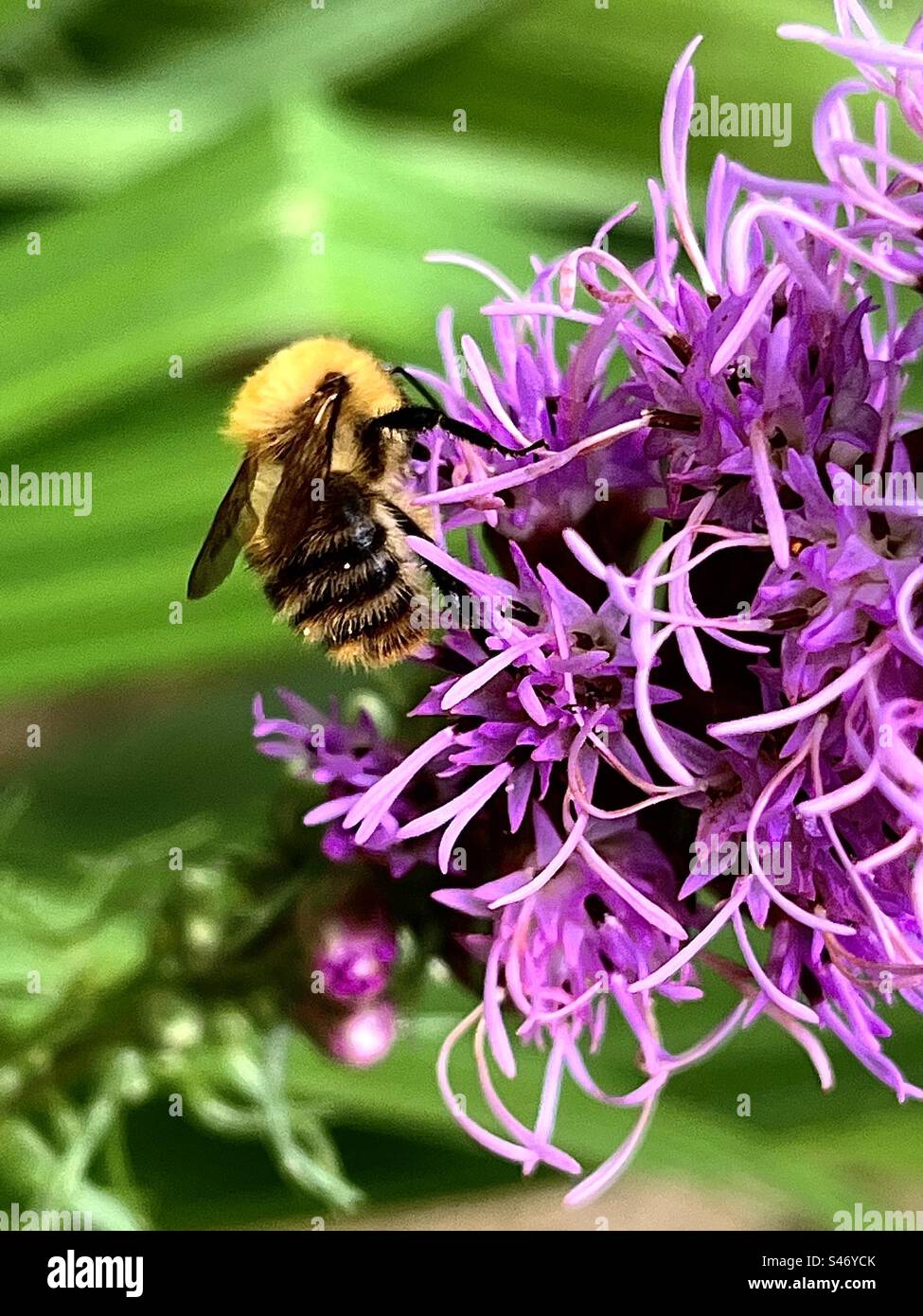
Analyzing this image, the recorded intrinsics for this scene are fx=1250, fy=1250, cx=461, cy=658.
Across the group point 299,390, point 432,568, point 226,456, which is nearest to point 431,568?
point 432,568

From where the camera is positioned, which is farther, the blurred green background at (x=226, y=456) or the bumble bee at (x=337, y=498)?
the blurred green background at (x=226, y=456)

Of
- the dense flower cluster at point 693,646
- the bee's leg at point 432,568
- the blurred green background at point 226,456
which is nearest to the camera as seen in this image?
the dense flower cluster at point 693,646

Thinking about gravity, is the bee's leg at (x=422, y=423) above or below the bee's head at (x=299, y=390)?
below

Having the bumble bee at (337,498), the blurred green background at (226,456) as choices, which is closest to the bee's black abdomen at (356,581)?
the bumble bee at (337,498)

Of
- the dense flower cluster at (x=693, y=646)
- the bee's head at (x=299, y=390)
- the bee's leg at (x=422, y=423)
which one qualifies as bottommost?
the dense flower cluster at (x=693, y=646)

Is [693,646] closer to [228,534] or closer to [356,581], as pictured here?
[356,581]

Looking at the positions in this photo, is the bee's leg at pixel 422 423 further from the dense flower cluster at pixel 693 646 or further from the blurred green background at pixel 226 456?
the blurred green background at pixel 226 456
